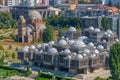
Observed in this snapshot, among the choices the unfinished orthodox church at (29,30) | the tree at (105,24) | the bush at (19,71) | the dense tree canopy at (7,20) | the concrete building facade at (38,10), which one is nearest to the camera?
the bush at (19,71)

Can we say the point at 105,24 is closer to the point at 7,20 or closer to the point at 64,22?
the point at 64,22

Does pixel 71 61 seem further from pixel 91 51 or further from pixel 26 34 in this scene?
pixel 26 34

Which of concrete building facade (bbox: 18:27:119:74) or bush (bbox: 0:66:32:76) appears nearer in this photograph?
concrete building facade (bbox: 18:27:119:74)

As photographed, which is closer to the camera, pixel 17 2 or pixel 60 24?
pixel 60 24

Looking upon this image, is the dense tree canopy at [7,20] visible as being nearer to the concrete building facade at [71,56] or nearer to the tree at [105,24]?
the tree at [105,24]

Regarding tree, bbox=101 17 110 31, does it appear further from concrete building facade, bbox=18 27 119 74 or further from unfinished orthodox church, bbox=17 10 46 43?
concrete building facade, bbox=18 27 119 74

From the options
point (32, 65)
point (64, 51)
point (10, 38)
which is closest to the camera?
point (64, 51)

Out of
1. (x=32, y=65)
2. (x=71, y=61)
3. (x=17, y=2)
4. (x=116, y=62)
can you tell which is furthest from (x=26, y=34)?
(x=17, y=2)

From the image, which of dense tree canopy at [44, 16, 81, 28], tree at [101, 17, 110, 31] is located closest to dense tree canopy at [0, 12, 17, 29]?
dense tree canopy at [44, 16, 81, 28]

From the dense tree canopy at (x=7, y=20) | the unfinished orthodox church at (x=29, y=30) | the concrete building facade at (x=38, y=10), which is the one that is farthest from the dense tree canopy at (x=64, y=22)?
the unfinished orthodox church at (x=29, y=30)
